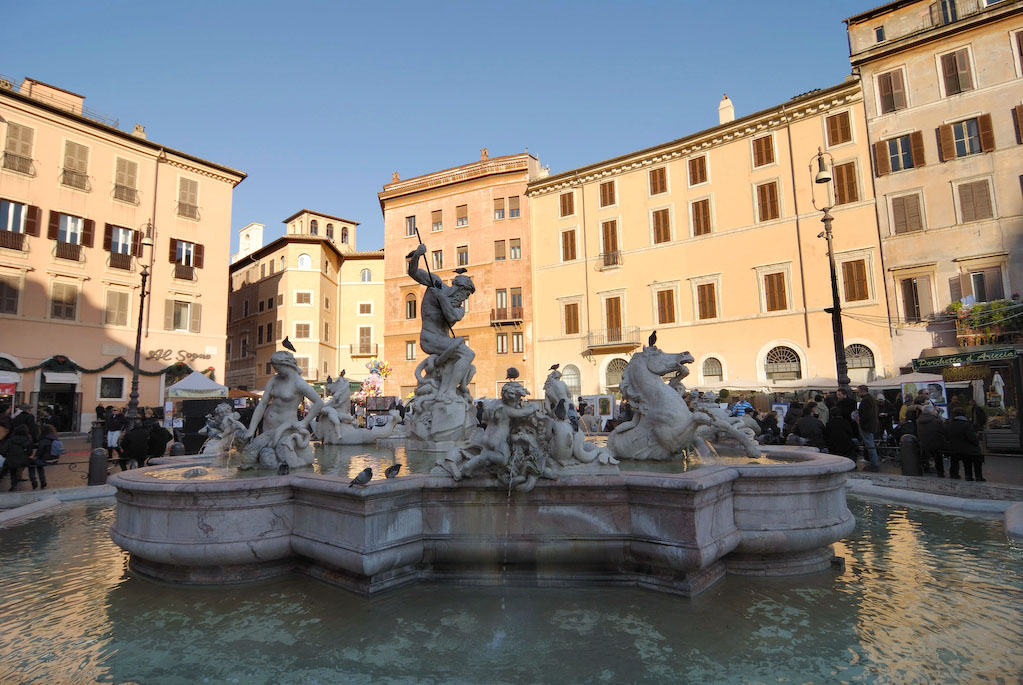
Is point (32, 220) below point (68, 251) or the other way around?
the other way around

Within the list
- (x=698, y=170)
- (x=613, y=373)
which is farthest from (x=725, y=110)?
(x=613, y=373)

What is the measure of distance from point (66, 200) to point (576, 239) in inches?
1019

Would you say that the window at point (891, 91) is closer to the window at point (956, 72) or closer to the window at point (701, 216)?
the window at point (956, 72)

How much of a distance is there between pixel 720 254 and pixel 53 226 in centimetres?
3179

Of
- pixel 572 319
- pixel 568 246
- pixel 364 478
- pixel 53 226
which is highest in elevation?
pixel 568 246

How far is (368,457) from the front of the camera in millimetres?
7141

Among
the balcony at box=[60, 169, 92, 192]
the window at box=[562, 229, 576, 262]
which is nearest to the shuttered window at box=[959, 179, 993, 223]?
the window at box=[562, 229, 576, 262]

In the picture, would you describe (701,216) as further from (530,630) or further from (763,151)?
(530,630)

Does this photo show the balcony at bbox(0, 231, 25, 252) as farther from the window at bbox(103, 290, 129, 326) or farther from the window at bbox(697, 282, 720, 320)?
the window at bbox(697, 282, 720, 320)

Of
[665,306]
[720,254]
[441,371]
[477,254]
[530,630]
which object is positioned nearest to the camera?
[530,630]

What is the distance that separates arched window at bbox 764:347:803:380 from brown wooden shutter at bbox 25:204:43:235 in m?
33.9

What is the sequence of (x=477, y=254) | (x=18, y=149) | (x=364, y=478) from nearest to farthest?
(x=364, y=478) < (x=18, y=149) < (x=477, y=254)

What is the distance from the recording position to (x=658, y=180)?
31156mm

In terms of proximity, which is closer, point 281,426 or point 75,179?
point 281,426
